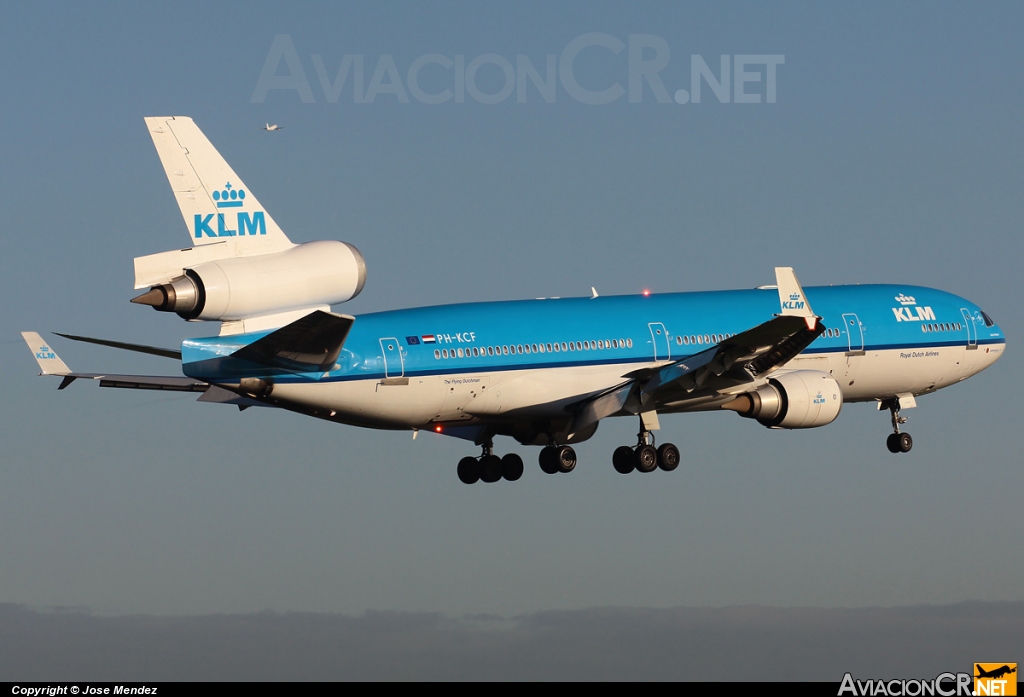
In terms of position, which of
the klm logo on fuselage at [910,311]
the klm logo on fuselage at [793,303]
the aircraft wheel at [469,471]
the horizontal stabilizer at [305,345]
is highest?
the klm logo on fuselage at [910,311]

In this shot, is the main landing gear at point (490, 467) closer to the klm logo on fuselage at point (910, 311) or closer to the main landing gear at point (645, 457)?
the main landing gear at point (645, 457)

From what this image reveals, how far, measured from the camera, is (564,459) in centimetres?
5603

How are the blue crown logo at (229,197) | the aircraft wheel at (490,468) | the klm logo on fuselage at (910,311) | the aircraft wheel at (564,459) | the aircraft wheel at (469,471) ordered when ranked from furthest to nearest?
the klm logo on fuselage at (910,311) → the aircraft wheel at (469,471) → the aircraft wheel at (490,468) → the aircraft wheel at (564,459) → the blue crown logo at (229,197)

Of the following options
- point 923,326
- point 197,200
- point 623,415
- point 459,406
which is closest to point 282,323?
point 197,200

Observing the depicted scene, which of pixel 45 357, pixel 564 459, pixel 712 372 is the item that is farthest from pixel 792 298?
pixel 45 357

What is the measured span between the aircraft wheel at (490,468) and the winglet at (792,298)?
1275 cm

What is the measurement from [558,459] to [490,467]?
267cm

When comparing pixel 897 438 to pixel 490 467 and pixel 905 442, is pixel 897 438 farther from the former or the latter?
pixel 490 467

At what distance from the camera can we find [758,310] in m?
56.8

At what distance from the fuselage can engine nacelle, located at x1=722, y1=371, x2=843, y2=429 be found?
131cm

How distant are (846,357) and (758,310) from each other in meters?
3.46

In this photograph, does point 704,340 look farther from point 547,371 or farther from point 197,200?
point 197,200

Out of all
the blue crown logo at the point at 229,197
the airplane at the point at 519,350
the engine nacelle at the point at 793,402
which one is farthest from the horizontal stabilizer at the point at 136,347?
the engine nacelle at the point at 793,402

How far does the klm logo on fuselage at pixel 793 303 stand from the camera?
48375 mm
